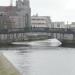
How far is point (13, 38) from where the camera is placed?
129750mm

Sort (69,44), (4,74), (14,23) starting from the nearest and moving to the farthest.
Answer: (4,74), (69,44), (14,23)

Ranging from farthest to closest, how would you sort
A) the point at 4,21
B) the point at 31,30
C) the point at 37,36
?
the point at 4,21, the point at 37,36, the point at 31,30

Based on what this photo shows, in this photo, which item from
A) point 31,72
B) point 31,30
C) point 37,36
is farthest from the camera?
point 37,36

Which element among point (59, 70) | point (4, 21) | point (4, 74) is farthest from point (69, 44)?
point (4, 74)

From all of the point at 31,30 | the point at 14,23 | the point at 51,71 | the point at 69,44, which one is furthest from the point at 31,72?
the point at 14,23

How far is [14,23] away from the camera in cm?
19150

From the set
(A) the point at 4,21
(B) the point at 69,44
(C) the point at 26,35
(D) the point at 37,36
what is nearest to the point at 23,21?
(A) the point at 4,21

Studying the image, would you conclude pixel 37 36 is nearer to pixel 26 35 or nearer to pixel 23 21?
pixel 26 35

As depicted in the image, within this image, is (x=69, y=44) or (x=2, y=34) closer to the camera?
(x=69, y=44)

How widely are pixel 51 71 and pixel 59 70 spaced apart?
114 cm

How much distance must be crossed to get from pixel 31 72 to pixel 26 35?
9380 cm

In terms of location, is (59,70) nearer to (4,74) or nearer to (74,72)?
(74,72)

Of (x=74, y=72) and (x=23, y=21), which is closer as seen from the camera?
(x=74, y=72)

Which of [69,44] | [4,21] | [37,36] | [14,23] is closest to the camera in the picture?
[69,44]
